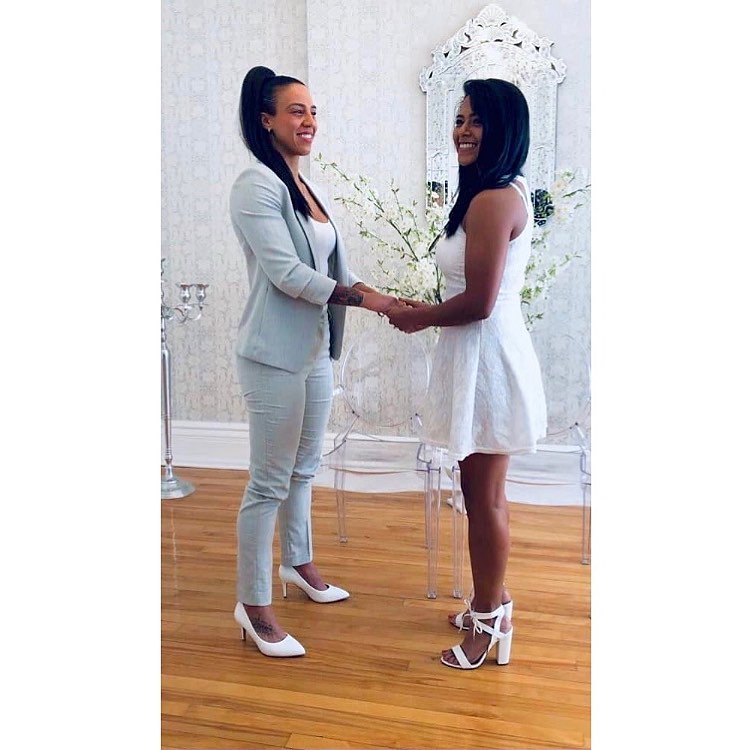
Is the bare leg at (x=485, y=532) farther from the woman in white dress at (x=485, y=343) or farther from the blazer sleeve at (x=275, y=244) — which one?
the blazer sleeve at (x=275, y=244)

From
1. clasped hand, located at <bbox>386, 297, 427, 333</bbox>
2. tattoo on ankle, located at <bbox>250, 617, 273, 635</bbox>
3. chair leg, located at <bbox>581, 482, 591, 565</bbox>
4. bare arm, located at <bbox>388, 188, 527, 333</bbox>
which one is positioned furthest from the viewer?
chair leg, located at <bbox>581, 482, 591, 565</bbox>

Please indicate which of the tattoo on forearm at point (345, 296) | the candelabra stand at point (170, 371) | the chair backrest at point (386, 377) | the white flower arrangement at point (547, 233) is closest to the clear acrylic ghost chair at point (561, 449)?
the white flower arrangement at point (547, 233)

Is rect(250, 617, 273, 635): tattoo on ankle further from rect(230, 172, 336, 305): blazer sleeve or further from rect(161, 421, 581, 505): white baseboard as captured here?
rect(230, 172, 336, 305): blazer sleeve

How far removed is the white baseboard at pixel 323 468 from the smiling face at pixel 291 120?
0.62 meters

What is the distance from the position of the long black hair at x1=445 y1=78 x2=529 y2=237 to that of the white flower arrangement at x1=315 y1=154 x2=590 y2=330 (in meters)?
0.11

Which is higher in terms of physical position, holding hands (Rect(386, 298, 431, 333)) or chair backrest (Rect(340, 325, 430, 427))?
holding hands (Rect(386, 298, 431, 333))

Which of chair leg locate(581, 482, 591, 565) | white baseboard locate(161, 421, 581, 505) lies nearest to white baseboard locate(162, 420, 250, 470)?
white baseboard locate(161, 421, 581, 505)

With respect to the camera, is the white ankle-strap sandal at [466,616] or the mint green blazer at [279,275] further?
the white ankle-strap sandal at [466,616]

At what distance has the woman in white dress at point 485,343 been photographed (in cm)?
170

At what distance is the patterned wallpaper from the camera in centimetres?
175
